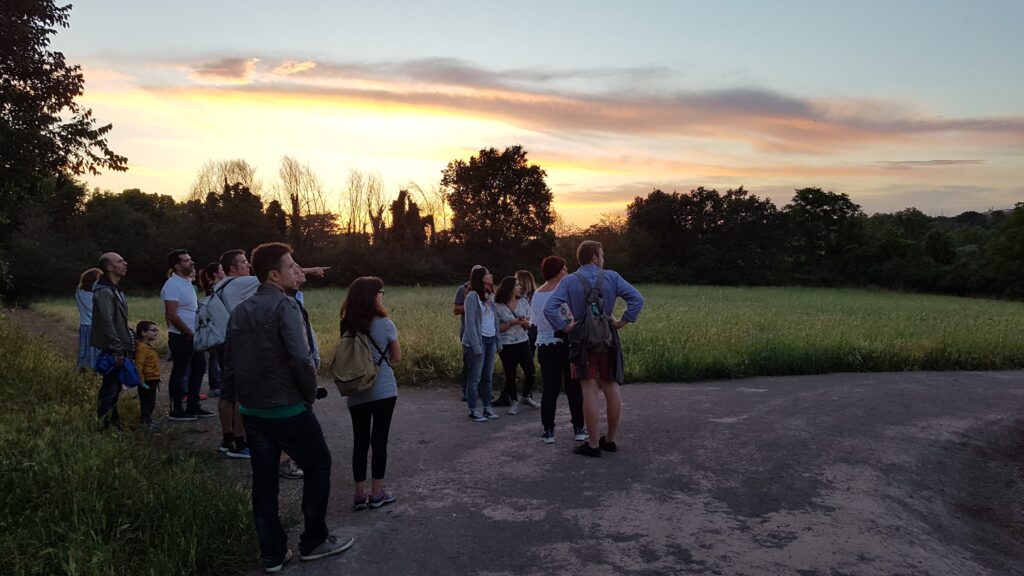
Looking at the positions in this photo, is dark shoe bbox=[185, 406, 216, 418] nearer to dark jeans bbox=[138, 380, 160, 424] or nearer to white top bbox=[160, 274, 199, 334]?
dark jeans bbox=[138, 380, 160, 424]

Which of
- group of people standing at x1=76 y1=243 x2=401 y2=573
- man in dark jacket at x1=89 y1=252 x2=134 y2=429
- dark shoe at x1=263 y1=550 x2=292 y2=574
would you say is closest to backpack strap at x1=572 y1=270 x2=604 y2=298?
group of people standing at x1=76 y1=243 x2=401 y2=573

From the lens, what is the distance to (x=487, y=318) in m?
8.77

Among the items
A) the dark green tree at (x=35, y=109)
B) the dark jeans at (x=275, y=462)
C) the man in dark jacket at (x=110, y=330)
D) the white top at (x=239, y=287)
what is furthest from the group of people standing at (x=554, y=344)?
the dark green tree at (x=35, y=109)

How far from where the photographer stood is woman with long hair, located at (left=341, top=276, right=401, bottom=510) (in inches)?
203

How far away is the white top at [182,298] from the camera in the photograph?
26.0 feet

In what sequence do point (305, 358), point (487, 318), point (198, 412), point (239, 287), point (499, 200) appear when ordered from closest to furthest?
point (305, 358), point (239, 287), point (198, 412), point (487, 318), point (499, 200)

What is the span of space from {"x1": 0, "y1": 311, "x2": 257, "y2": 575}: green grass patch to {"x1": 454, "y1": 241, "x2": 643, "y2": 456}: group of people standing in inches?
131

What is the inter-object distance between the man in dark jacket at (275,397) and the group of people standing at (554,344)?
306 centimetres

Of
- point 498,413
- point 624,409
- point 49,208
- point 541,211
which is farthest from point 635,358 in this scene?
point 49,208

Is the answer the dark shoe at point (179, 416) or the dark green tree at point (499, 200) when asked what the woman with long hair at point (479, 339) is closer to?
the dark shoe at point (179, 416)

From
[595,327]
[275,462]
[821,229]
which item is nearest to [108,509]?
→ [275,462]

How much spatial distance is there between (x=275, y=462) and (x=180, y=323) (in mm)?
4421

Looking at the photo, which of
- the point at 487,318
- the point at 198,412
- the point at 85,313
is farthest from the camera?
the point at 85,313

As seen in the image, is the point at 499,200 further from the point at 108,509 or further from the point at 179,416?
the point at 108,509
